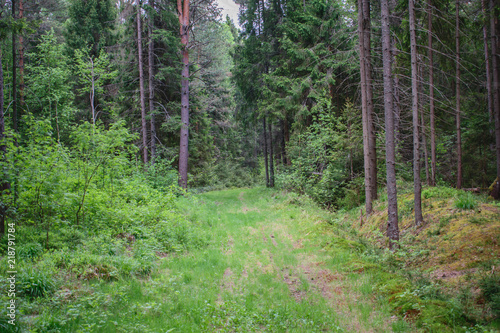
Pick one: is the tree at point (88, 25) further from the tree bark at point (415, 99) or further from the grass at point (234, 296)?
the tree bark at point (415, 99)

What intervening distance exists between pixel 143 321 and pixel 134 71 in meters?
17.7

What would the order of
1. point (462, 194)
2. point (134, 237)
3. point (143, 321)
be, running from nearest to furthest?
point (143, 321)
point (134, 237)
point (462, 194)

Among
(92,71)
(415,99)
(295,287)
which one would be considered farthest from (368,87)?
(92,71)

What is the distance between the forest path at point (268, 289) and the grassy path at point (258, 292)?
0.02 meters

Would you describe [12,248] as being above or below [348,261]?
above

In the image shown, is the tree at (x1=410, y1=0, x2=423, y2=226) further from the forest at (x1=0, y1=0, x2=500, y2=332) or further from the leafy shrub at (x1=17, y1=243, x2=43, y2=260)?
the leafy shrub at (x1=17, y1=243, x2=43, y2=260)

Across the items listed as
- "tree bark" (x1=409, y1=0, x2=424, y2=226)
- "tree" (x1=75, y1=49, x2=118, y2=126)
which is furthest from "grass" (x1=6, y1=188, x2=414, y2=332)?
"tree" (x1=75, y1=49, x2=118, y2=126)

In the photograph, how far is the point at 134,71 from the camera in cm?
1828

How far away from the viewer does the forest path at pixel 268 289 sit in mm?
Result: 4348

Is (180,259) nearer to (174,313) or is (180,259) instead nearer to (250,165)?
(174,313)

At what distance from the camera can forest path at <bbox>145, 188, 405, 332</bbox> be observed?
4.35 meters

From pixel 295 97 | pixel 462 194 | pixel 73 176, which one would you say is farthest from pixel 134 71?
pixel 462 194

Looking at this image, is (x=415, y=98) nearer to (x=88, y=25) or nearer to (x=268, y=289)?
(x=268, y=289)

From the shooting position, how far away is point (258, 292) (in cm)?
551
